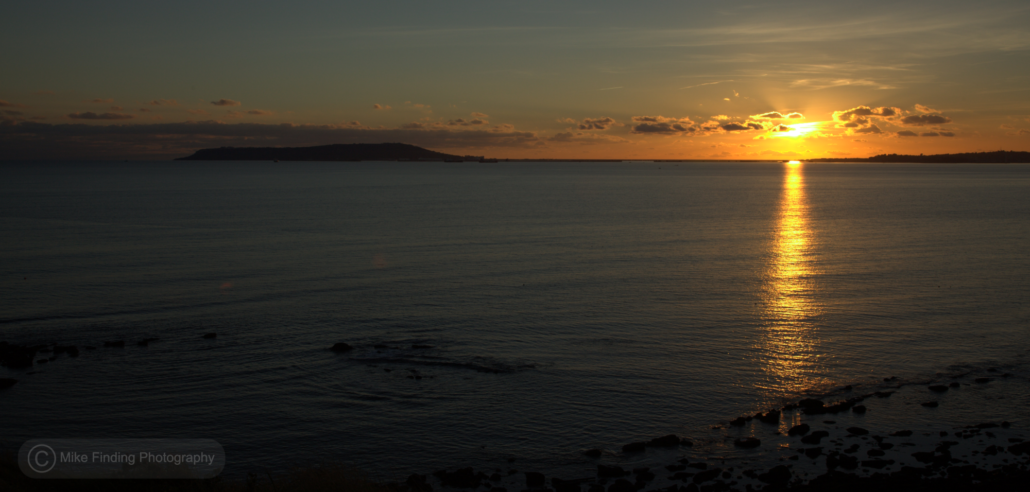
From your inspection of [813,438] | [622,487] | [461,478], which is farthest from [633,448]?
[813,438]

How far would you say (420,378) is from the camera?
2402 centimetres

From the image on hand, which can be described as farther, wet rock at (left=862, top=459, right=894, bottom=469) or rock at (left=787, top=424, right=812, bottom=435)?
rock at (left=787, top=424, right=812, bottom=435)

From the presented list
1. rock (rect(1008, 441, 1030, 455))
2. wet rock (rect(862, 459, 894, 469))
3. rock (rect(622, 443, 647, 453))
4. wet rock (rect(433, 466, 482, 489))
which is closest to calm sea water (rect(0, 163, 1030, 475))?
rock (rect(622, 443, 647, 453))

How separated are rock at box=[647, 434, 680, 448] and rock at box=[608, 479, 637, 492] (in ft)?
8.57

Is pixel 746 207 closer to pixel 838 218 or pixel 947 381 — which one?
pixel 838 218

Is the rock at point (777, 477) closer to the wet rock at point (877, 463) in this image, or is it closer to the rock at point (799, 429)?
the wet rock at point (877, 463)

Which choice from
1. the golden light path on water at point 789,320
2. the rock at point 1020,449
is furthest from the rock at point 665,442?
the rock at point 1020,449

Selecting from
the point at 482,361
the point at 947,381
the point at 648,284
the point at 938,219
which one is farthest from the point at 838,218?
the point at 482,361

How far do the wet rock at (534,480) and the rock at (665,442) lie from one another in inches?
149

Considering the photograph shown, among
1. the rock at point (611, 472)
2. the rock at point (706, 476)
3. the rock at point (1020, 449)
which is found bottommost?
the rock at point (611, 472)

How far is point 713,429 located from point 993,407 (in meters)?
9.25

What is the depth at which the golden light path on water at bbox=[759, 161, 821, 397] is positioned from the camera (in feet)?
80.6

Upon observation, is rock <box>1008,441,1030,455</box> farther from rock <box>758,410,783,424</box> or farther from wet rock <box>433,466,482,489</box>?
wet rock <box>433,466,482,489</box>

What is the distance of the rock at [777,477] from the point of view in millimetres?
16328
